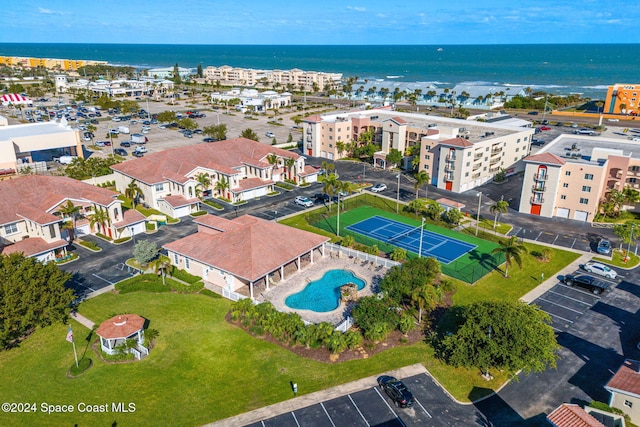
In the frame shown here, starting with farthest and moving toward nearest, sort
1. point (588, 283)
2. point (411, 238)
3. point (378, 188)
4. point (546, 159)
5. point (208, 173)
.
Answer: point (378, 188), point (208, 173), point (546, 159), point (411, 238), point (588, 283)

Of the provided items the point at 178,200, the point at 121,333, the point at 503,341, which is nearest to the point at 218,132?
the point at 178,200

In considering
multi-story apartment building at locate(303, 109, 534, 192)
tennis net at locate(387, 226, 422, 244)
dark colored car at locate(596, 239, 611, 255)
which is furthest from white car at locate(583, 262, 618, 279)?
multi-story apartment building at locate(303, 109, 534, 192)

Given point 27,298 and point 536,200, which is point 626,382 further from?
point 27,298

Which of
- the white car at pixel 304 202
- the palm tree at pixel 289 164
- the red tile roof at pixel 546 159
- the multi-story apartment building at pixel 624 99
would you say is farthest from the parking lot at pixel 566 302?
the multi-story apartment building at pixel 624 99

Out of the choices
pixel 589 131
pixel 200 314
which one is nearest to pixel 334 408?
pixel 200 314

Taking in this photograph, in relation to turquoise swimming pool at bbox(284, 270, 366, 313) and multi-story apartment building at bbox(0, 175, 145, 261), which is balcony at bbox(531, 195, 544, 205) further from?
multi-story apartment building at bbox(0, 175, 145, 261)

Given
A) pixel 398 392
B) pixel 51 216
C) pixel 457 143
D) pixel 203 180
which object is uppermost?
pixel 457 143

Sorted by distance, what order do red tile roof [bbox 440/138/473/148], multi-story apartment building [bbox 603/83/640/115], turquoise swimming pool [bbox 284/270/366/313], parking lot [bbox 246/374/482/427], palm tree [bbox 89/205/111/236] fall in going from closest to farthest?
parking lot [bbox 246/374/482/427] → turquoise swimming pool [bbox 284/270/366/313] → palm tree [bbox 89/205/111/236] → red tile roof [bbox 440/138/473/148] → multi-story apartment building [bbox 603/83/640/115]

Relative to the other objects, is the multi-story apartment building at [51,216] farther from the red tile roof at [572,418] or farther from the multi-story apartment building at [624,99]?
the multi-story apartment building at [624,99]
